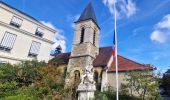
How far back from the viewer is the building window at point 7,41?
22350 mm

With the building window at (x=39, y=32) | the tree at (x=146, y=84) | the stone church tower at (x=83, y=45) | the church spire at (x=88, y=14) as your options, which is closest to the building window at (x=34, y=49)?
the building window at (x=39, y=32)

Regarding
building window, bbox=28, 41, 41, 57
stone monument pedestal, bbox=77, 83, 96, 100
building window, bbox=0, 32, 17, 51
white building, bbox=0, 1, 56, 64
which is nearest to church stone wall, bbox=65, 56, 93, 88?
white building, bbox=0, 1, 56, 64

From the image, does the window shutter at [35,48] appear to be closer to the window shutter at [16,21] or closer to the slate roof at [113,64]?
the window shutter at [16,21]

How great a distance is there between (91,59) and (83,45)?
261 centimetres

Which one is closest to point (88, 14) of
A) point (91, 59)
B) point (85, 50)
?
point (85, 50)

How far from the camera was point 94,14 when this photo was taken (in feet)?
103

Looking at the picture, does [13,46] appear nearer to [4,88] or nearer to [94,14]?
[4,88]

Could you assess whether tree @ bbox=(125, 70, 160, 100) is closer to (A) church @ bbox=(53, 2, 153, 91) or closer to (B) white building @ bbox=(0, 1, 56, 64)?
(A) church @ bbox=(53, 2, 153, 91)

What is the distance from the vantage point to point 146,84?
1791 centimetres

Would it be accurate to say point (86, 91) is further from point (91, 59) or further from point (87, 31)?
point (87, 31)

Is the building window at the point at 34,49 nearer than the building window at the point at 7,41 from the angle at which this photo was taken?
No

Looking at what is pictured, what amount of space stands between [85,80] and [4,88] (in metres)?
8.95

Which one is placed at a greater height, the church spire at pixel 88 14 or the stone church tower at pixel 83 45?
the church spire at pixel 88 14

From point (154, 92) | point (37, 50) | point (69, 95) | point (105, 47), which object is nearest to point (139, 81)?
point (154, 92)
